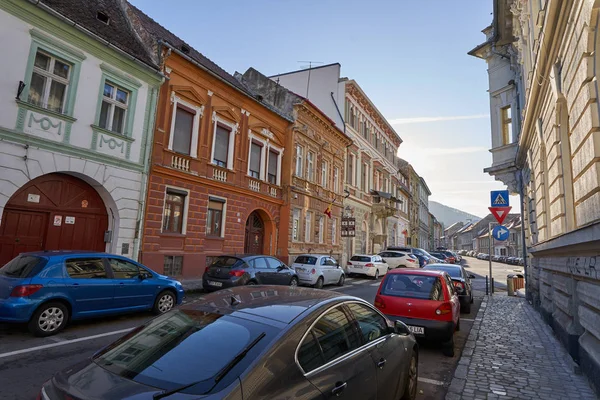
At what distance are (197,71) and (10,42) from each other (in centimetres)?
688

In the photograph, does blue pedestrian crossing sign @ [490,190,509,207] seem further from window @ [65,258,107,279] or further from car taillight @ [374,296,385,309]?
window @ [65,258,107,279]

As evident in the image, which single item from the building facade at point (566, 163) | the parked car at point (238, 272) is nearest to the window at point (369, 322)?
the building facade at point (566, 163)

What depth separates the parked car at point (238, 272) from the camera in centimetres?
1136

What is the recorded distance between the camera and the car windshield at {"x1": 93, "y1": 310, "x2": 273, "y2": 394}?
2.12m

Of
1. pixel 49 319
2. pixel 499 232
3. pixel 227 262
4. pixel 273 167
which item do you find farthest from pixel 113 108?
pixel 499 232

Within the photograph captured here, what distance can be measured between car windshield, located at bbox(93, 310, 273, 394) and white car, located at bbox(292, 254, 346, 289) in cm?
1311

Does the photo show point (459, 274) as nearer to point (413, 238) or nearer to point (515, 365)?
point (515, 365)

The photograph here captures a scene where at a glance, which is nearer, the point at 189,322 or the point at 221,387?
the point at 221,387

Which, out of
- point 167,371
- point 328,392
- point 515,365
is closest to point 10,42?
point 167,371

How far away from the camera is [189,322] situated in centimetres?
269

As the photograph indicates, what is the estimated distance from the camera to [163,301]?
880cm

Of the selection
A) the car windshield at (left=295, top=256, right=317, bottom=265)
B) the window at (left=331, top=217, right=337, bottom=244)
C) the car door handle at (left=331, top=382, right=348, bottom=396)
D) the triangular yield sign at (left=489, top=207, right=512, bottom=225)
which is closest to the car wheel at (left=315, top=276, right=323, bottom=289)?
the car windshield at (left=295, top=256, right=317, bottom=265)

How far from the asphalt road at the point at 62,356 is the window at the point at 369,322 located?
5.39 feet

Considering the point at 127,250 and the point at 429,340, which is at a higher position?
the point at 127,250
